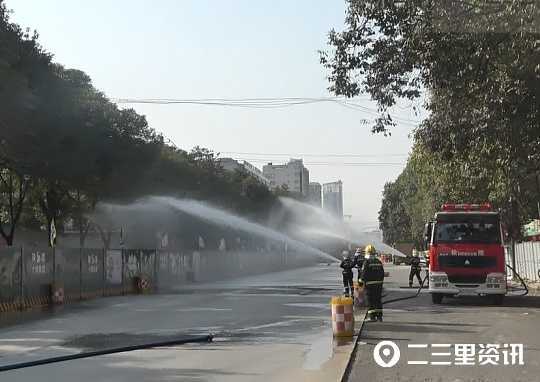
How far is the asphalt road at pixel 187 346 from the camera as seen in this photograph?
9617mm

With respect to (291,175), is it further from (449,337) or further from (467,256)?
(449,337)

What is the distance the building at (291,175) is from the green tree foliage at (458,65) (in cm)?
11648

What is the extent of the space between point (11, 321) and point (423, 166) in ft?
78.1

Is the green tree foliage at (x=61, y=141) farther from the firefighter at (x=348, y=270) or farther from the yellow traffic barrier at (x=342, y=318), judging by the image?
the yellow traffic barrier at (x=342, y=318)

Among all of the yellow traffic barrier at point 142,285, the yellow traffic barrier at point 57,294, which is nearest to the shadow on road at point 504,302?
the yellow traffic barrier at point 57,294

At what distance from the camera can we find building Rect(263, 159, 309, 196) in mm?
142625

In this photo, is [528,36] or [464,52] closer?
[528,36]

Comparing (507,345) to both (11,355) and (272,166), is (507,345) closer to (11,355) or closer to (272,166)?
(11,355)

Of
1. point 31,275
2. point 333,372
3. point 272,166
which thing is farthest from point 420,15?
point 272,166

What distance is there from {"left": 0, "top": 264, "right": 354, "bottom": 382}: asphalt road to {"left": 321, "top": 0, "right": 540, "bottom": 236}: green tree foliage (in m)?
5.82

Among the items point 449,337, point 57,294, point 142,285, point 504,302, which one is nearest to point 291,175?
point 142,285

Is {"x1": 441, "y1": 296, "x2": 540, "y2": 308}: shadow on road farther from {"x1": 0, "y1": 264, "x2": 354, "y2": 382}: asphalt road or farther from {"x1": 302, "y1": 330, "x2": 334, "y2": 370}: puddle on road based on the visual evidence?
{"x1": 302, "y1": 330, "x2": 334, "y2": 370}: puddle on road

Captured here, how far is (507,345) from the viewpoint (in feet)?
38.4

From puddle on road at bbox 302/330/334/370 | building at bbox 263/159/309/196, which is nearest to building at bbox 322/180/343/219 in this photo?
building at bbox 263/159/309/196
